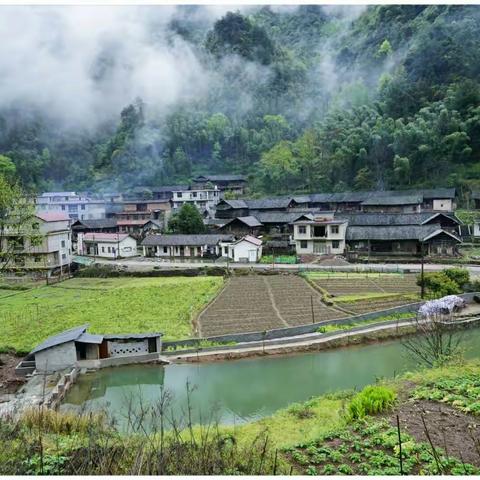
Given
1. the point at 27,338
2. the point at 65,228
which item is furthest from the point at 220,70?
the point at 27,338

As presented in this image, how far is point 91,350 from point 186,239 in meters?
21.6

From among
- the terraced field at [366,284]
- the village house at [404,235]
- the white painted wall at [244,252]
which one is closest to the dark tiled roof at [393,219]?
the village house at [404,235]

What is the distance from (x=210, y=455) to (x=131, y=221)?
1771 inches

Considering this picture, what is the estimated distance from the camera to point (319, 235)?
37812 mm

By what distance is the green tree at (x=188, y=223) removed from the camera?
4288cm

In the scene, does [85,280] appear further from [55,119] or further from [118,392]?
[55,119]

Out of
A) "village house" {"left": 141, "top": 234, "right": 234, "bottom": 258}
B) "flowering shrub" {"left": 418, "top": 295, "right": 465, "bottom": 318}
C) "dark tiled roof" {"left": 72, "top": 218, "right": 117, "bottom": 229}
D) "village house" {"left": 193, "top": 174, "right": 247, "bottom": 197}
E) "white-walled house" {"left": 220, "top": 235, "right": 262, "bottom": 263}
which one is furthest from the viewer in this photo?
"village house" {"left": 193, "top": 174, "right": 247, "bottom": 197}

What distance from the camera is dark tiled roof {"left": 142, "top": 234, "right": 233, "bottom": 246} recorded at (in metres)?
38.1

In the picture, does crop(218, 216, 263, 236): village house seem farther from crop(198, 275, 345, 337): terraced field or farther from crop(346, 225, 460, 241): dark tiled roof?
crop(198, 275, 345, 337): terraced field

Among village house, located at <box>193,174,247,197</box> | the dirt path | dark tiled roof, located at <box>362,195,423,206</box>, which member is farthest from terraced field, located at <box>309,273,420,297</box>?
village house, located at <box>193,174,247,197</box>

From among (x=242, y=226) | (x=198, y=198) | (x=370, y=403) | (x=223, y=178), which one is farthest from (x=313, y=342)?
(x=223, y=178)

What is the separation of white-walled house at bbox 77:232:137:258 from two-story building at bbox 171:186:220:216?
13724 millimetres

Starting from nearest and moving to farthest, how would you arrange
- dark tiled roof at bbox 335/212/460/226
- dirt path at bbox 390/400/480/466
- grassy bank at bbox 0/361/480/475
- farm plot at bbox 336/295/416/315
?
grassy bank at bbox 0/361/480/475
dirt path at bbox 390/400/480/466
farm plot at bbox 336/295/416/315
dark tiled roof at bbox 335/212/460/226

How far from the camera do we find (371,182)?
53094 millimetres
